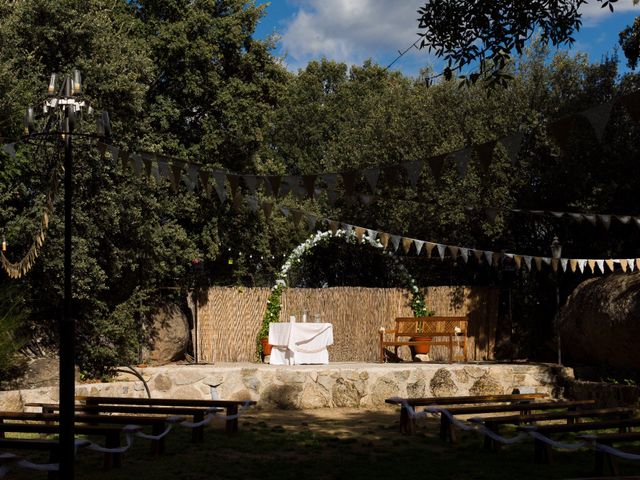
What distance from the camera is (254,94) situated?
18016mm

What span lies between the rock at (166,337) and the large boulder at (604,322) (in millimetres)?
7163

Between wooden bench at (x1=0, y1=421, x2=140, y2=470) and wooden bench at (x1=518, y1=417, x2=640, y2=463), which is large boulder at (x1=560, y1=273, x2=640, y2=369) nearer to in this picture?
wooden bench at (x1=518, y1=417, x2=640, y2=463)

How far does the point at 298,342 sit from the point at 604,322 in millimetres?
5212

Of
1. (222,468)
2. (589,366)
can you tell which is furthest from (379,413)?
(222,468)

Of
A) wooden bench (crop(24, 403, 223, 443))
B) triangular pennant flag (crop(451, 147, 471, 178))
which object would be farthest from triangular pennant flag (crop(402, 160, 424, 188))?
wooden bench (crop(24, 403, 223, 443))

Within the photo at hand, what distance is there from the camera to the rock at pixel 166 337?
15578mm

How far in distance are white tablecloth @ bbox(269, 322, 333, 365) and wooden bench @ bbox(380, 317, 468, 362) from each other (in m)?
1.12

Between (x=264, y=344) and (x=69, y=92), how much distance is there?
1020cm

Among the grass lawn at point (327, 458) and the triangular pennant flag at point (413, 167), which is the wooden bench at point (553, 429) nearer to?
the grass lawn at point (327, 458)

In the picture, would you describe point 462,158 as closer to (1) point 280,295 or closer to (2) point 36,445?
(2) point 36,445

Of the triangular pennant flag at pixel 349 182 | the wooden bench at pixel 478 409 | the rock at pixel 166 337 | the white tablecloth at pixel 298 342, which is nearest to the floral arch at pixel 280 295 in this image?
the white tablecloth at pixel 298 342

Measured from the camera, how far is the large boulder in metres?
11.8

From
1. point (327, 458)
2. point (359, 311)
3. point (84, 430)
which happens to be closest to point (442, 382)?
point (359, 311)

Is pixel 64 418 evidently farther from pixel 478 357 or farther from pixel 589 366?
pixel 478 357
